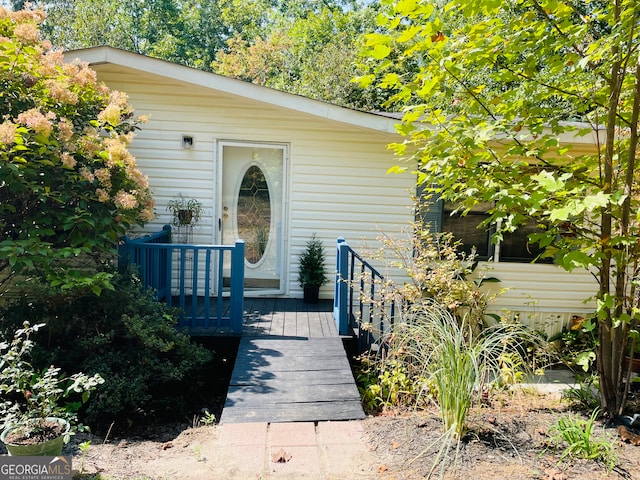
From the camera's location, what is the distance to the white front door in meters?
6.18

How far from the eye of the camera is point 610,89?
3.07 meters

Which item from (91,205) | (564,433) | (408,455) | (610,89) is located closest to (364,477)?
(408,455)

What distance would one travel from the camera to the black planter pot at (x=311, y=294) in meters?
6.00

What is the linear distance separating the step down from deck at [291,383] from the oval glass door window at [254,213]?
6.61 ft

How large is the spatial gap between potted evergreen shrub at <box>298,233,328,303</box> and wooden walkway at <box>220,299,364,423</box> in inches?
25.2

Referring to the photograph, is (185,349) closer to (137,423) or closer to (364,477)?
(137,423)

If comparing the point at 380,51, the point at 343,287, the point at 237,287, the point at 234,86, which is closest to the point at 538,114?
the point at 380,51

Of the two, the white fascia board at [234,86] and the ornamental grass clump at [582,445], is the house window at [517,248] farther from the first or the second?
the ornamental grass clump at [582,445]

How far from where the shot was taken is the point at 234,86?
218 inches

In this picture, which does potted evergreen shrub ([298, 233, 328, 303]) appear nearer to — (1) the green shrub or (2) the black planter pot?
(2) the black planter pot

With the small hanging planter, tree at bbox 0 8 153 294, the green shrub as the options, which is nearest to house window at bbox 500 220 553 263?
the small hanging planter

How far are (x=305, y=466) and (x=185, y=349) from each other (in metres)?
1.93

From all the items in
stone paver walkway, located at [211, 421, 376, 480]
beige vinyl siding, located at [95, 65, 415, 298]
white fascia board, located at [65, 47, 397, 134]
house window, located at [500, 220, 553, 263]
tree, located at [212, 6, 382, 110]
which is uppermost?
tree, located at [212, 6, 382, 110]

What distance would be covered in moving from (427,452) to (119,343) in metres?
2.84
